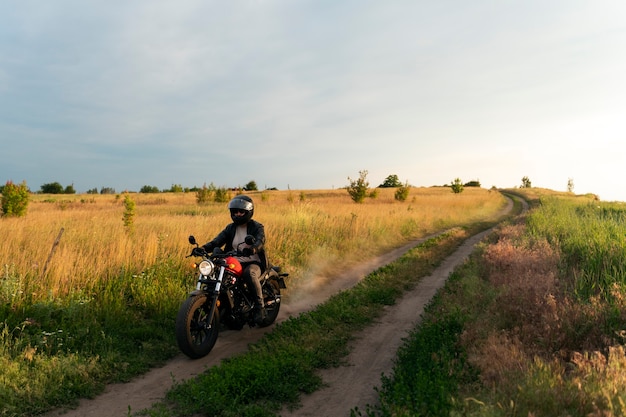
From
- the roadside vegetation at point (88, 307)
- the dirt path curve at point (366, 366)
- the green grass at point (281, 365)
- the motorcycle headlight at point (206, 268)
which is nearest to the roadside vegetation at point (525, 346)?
the dirt path curve at point (366, 366)

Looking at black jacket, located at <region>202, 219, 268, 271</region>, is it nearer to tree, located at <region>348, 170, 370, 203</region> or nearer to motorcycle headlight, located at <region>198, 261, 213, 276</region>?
motorcycle headlight, located at <region>198, 261, 213, 276</region>

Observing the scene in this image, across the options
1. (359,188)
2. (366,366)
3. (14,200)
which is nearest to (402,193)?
(359,188)

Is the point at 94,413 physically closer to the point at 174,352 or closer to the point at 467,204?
the point at 174,352

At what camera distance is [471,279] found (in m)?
10.2

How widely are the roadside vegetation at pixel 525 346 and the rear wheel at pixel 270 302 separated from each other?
9.22 feet

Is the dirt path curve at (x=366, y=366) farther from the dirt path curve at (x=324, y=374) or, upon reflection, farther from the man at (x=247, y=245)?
the man at (x=247, y=245)

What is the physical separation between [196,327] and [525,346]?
16.1 ft

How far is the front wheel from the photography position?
20.0 feet

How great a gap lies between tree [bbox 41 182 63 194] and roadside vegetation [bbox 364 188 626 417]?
93.5m

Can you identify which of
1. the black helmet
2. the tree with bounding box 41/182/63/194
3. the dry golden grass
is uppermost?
the tree with bounding box 41/182/63/194

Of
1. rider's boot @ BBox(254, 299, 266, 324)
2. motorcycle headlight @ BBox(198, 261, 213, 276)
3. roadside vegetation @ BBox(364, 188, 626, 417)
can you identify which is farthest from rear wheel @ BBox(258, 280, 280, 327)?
roadside vegetation @ BBox(364, 188, 626, 417)

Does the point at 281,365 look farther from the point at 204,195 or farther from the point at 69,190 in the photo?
the point at 69,190

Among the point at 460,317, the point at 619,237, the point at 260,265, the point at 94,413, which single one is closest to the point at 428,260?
the point at 619,237

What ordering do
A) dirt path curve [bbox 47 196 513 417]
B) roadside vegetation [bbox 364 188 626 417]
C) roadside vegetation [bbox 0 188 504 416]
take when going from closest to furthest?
roadside vegetation [bbox 364 188 626 417], dirt path curve [bbox 47 196 513 417], roadside vegetation [bbox 0 188 504 416]
